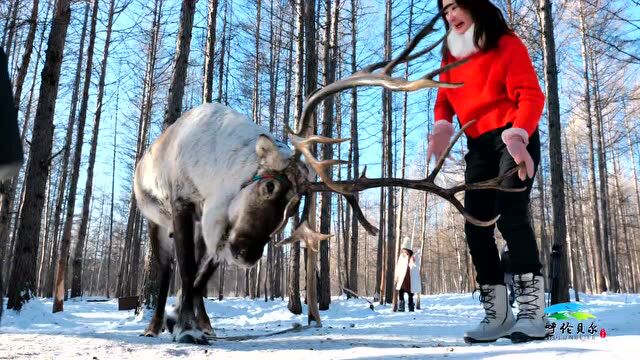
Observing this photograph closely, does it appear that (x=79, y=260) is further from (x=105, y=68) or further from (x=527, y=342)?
(x=527, y=342)

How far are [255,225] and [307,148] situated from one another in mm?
658

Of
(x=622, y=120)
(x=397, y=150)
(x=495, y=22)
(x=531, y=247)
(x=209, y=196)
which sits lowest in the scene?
(x=531, y=247)

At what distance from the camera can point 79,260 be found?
15.9m

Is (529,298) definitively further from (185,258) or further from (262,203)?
(185,258)

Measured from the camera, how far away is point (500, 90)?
3035 mm

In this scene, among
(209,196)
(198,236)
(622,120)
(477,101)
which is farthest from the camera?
(622,120)

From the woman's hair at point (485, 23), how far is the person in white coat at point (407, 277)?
30.5 feet

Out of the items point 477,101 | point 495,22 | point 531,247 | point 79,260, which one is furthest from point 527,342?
point 79,260

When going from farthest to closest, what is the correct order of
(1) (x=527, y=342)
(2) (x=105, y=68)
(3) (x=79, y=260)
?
1. (2) (x=105, y=68)
2. (3) (x=79, y=260)
3. (1) (x=527, y=342)

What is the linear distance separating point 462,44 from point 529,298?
163 cm

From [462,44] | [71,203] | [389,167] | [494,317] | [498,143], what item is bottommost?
[494,317]

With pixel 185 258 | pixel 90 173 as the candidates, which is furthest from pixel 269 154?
pixel 90 173

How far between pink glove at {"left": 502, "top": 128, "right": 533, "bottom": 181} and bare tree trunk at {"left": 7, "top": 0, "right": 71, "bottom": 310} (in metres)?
8.40

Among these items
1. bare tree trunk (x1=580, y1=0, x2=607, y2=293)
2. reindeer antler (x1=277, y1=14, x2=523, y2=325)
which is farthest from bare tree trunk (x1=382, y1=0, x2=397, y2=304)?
reindeer antler (x1=277, y1=14, x2=523, y2=325)
